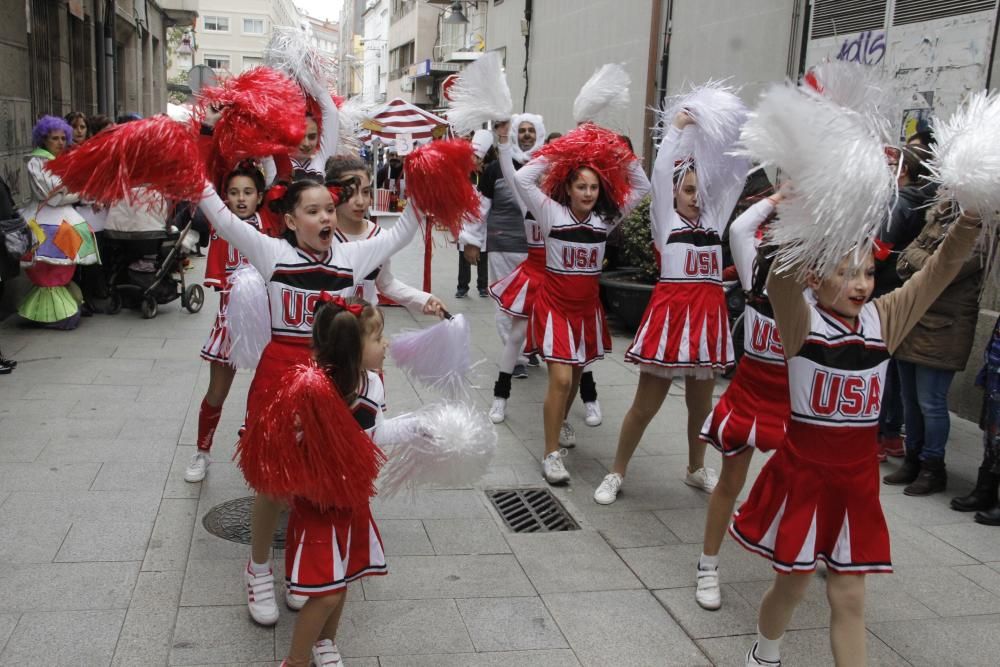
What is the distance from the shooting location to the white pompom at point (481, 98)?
520cm

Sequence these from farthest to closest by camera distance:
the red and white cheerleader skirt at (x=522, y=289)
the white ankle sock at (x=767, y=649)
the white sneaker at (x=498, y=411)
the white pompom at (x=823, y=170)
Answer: the white sneaker at (x=498, y=411)
the red and white cheerleader skirt at (x=522, y=289)
the white ankle sock at (x=767, y=649)
the white pompom at (x=823, y=170)

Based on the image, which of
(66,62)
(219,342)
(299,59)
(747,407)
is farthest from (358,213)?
(66,62)

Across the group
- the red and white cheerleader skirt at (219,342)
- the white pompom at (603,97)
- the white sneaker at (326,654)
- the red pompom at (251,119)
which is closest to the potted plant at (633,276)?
the white pompom at (603,97)

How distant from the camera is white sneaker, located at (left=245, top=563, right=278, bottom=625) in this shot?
11.1 feet

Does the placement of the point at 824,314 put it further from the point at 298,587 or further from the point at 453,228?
the point at 298,587

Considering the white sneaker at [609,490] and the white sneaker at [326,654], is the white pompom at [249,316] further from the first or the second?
the white sneaker at [609,490]

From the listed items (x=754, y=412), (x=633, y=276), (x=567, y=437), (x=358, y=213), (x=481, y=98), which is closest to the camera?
(x=754, y=412)

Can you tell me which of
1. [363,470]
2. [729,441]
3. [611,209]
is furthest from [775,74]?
[363,470]

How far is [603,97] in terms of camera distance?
5.68 m

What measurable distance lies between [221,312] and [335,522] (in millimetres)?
2049

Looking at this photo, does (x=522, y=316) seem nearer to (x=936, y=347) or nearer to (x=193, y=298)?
(x=936, y=347)

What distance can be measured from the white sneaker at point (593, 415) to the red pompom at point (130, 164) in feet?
11.7

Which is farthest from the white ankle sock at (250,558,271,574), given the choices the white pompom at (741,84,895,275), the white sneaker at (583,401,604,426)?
the white sneaker at (583,401,604,426)

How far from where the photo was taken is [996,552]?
4398 mm
